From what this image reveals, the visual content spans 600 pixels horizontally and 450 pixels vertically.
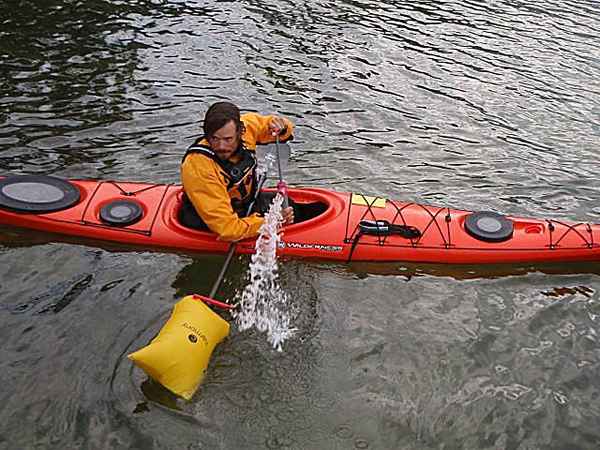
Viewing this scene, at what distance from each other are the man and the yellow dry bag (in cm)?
76

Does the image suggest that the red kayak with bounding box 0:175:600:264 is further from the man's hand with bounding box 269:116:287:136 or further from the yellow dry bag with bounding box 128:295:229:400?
the yellow dry bag with bounding box 128:295:229:400

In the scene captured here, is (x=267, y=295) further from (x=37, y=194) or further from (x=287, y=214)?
(x=37, y=194)

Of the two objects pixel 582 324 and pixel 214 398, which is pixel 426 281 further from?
pixel 214 398

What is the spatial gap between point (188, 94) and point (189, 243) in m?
3.37

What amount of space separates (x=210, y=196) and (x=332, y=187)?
2.02 metres

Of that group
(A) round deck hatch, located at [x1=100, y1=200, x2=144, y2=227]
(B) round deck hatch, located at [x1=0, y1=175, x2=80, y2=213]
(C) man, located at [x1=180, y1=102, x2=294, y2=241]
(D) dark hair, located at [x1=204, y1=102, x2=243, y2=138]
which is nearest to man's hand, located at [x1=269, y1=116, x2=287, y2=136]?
(C) man, located at [x1=180, y1=102, x2=294, y2=241]

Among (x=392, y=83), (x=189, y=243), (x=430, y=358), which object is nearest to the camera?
(x=430, y=358)

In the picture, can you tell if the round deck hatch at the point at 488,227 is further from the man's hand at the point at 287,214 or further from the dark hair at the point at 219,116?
the dark hair at the point at 219,116

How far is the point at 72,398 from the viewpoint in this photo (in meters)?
3.80

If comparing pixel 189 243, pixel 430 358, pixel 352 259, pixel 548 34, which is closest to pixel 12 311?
pixel 189 243

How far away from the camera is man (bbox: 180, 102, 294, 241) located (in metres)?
4.26

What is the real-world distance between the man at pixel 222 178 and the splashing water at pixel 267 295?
11 cm

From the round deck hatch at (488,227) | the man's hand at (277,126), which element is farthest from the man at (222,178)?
the round deck hatch at (488,227)

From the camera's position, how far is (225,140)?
4.31m
